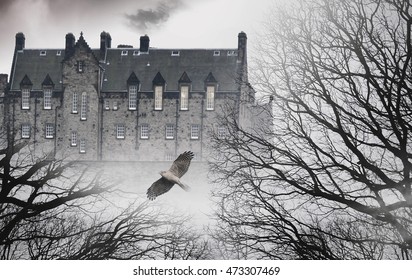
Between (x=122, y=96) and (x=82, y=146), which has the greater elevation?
(x=122, y=96)

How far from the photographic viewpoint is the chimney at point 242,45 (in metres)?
6.04

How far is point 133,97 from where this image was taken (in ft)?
20.0

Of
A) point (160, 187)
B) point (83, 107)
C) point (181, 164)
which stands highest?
point (83, 107)

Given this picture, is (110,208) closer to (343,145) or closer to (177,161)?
(177,161)

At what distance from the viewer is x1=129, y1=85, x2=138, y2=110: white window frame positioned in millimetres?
6055

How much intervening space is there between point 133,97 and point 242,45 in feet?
3.45

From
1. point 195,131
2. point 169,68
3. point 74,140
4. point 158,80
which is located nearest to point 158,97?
point 158,80

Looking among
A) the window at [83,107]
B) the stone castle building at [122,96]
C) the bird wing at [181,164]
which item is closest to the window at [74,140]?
the stone castle building at [122,96]

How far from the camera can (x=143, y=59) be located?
6.12 m

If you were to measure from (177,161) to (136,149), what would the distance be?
0.44 m

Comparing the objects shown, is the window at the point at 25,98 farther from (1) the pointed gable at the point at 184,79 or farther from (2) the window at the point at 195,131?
(2) the window at the point at 195,131

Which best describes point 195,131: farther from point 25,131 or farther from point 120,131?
point 25,131

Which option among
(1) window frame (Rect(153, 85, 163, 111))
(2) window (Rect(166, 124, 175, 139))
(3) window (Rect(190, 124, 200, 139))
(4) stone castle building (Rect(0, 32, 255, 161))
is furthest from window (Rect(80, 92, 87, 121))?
(3) window (Rect(190, 124, 200, 139))
